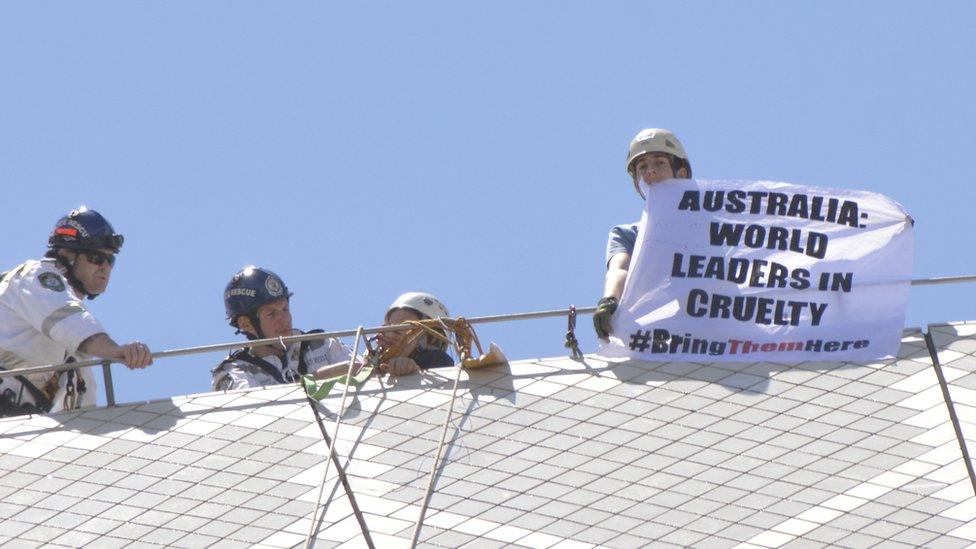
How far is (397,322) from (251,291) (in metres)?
1.19

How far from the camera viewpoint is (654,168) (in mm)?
12820

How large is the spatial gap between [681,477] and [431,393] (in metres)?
1.72

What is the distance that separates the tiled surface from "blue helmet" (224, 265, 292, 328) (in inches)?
53.7

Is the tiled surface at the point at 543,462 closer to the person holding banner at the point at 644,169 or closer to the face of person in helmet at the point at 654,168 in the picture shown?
the person holding banner at the point at 644,169

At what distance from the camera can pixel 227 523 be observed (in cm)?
1057

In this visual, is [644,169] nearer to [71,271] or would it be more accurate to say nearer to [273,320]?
[273,320]

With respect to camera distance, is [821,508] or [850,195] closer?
[821,508]

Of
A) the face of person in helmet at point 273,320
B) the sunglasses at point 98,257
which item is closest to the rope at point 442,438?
the face of person in helmet at point 273,320

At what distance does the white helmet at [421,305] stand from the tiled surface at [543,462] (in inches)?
37.0

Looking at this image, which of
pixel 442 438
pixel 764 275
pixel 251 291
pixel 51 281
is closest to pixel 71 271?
pixel 51 281

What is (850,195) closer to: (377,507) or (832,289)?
(832,289)

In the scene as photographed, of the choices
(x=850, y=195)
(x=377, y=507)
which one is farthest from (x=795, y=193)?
(x=377, y=507)

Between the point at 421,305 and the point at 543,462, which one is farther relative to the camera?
the point at 421,305

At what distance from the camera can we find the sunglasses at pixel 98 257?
42.1 ft
